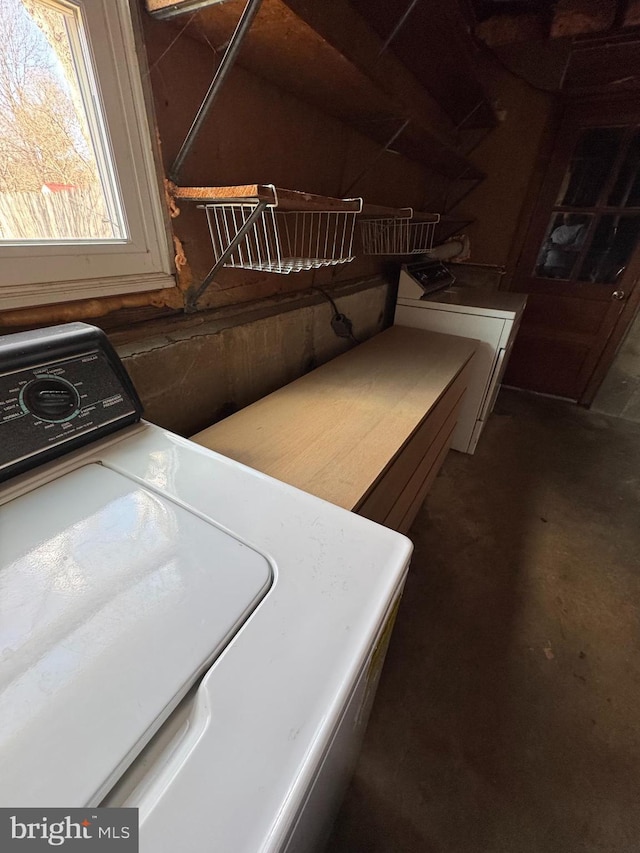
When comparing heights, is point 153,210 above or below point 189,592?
above

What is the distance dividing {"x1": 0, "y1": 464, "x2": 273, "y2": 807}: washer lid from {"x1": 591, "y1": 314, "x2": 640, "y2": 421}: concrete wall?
11.4 ft

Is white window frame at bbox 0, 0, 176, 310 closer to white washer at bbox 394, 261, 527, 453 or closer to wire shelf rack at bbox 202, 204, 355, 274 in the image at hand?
wire shelf rack at bbox 202, 204, 355, 274

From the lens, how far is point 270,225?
131 cm

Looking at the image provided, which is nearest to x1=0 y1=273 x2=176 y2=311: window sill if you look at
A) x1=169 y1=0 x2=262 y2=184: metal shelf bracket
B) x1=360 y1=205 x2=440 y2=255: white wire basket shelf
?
x1=169 y1=0 x2=262 y2=184: metal shelf bracket

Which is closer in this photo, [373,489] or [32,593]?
[32,593]

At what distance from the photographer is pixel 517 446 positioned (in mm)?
2576

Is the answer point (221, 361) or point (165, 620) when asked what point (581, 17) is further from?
point (165, 620)

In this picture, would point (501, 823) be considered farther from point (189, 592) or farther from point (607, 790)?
point (189, 592)

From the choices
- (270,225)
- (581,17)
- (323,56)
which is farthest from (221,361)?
(581,17)

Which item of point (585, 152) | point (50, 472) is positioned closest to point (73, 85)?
point (50, 472)

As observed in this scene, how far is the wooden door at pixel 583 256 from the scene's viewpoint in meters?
2.49

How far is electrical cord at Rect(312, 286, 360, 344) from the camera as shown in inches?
65.4

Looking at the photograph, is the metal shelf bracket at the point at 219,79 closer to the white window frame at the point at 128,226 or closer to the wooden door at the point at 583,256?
the white window frame at the point at 128,226

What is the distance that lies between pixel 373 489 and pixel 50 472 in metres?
0.64
